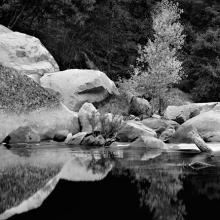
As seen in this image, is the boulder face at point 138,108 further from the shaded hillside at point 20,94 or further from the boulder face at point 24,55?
the shaded hillside at point 20,94

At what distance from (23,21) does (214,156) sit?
908 inches

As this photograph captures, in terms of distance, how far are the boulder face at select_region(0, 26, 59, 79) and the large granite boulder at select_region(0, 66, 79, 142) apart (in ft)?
17.3

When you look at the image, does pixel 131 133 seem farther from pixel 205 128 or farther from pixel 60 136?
pixel 205 128

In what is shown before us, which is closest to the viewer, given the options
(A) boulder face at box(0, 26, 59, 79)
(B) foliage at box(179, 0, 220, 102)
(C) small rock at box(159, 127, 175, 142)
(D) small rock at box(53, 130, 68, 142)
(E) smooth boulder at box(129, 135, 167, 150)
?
(E) smooth boulder at box(129, 135, 167, 150)

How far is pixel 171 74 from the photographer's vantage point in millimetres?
28641

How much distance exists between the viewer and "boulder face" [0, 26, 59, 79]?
2364cm

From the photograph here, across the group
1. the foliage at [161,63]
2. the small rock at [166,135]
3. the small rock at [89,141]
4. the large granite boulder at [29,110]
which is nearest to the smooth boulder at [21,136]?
the large granite boulder at [29,110]

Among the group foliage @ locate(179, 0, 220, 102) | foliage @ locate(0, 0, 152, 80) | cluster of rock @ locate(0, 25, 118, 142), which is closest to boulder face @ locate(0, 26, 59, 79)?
cluster of rock @ locate(0, 25, 118, 142)

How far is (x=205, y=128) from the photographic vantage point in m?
17.4

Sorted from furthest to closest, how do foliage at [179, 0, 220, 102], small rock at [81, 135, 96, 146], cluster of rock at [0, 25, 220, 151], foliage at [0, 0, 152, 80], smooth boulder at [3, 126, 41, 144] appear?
foliage at [179, 0, 220, 102]
foliage at [0, 0, 152, 80]
cluster of rock at [0, 25, 220, 151]
smooth boulder at [3, 126, 41, 144]
small rock at [81, 135, 96, 146]

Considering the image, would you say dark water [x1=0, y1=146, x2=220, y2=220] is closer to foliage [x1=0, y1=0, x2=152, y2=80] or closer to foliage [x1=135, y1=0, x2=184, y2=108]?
foliage [x1=135, y1=0, x2=184, y2=108]

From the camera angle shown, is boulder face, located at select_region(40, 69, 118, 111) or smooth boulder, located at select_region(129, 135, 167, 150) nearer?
smooth boulder, located at select_region(129, 135, 167, 150)

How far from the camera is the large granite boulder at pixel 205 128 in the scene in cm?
1616

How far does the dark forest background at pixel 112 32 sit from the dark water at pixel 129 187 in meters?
20.0
